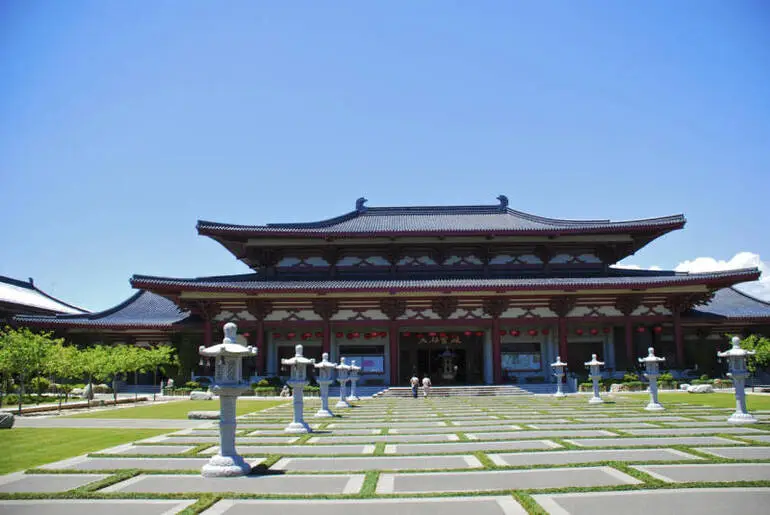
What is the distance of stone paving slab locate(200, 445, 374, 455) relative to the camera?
10.7 m

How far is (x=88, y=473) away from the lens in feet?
29.2

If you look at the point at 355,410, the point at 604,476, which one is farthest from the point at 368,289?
the point at 604,476

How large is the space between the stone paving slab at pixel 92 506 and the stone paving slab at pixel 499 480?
2.66 metres

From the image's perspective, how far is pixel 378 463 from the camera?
9375mm

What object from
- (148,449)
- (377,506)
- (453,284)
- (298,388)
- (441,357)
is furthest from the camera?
(441,357)

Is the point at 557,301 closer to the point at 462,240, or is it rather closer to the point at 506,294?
the point at 506,294

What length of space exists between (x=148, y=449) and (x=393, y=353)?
66.0ft

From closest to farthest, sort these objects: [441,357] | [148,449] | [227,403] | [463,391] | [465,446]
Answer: [227,403] < [465,446] < [148,449] < [463,391] < [441,357]

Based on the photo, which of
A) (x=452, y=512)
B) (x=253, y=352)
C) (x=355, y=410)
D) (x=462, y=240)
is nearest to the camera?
(x=452, y=512)

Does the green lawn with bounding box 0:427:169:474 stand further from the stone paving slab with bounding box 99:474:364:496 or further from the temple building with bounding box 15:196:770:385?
the temple building with bounding box 15:196:770:385

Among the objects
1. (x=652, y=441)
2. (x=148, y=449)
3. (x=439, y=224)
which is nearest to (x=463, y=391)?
(x=439, y=224)

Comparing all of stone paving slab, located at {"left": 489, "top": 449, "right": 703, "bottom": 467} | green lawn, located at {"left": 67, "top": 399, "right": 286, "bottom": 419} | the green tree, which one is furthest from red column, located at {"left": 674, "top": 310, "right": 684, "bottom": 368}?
the green tree

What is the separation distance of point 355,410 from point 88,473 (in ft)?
39.8

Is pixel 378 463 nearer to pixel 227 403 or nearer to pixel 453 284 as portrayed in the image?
pixel 227 403
